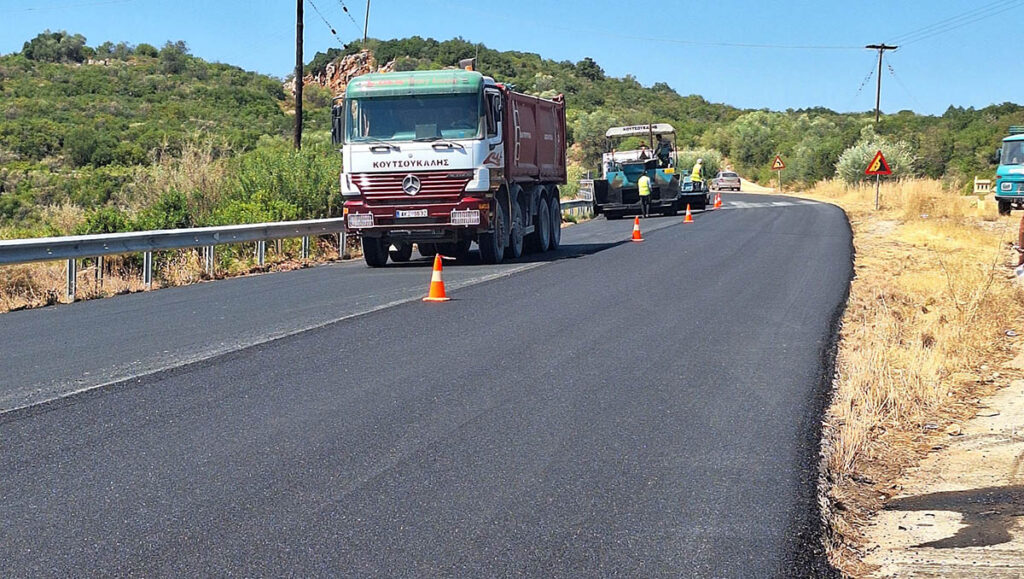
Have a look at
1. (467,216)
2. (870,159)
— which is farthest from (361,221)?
(870,159)

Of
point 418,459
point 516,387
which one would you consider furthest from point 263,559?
point 516,387

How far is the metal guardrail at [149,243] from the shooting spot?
14.6 meters

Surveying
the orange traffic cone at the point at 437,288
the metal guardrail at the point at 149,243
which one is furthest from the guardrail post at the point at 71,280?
the orange traffic cone at the point at 437,288

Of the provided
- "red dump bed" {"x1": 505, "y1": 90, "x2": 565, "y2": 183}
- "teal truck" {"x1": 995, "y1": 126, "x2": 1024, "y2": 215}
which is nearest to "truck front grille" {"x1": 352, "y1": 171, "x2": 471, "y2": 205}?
"red dump bed" {"x1": 505, "y1": 90, "x2": 565, "y2": 183}

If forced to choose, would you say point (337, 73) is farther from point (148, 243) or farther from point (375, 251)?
point (148, 243)

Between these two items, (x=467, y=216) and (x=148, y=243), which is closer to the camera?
(x=148, y=243)

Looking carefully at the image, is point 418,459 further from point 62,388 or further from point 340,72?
point 340,72

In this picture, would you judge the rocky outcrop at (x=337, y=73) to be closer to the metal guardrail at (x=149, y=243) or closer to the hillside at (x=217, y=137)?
the hillside at (x=217, y=137)

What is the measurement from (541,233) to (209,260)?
7.08 m

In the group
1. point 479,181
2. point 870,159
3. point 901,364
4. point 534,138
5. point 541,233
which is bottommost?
point 901,364

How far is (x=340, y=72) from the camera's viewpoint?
342ft

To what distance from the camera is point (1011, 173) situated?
35469 millimetres

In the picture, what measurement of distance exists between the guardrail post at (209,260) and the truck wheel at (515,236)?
5241mm

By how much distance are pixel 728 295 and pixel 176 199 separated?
11.6 meters
